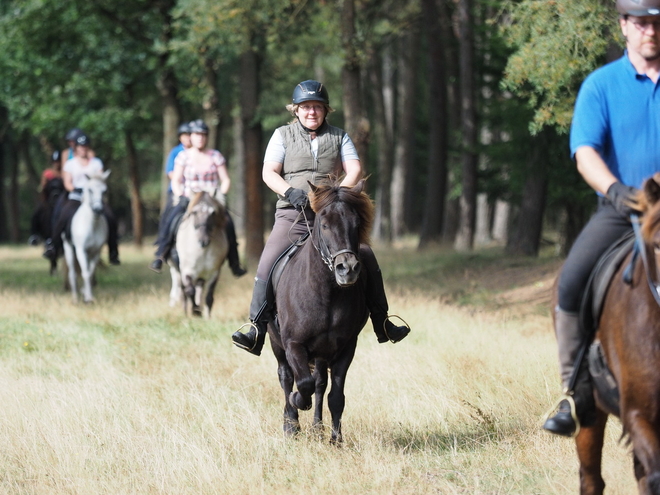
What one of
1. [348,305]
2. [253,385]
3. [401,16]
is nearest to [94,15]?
[401,16]

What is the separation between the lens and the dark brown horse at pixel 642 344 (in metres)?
4.18

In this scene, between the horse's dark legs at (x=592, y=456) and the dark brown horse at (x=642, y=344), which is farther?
the horse's dark legs at (x=592, y=456)

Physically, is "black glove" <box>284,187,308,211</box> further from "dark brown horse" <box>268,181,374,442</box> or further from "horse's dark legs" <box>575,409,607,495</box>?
"horse's dark legs" <box>575,409,607,495</box>

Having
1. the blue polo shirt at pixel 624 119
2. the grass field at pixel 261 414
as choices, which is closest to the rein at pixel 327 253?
the grass field at pixel 261 414

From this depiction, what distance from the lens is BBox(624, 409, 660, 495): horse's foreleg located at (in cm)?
417

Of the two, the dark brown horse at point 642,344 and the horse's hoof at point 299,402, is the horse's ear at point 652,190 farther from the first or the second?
the horse's hoof at point 299,402

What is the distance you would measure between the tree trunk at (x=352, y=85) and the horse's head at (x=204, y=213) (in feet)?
12.8

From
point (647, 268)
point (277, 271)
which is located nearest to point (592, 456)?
point (647, 268)

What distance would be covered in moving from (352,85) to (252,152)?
17.9ft

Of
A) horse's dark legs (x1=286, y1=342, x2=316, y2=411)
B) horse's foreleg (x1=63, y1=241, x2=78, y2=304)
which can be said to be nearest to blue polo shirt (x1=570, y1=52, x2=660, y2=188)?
horse's dark legs (x1=286, y1=342, x2=316, y2=411)

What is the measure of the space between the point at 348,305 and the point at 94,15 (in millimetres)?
22573

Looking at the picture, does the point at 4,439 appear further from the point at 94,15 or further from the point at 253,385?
the point at 94,15

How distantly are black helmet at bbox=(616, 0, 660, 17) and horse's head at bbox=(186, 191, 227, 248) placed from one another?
10.2 meters

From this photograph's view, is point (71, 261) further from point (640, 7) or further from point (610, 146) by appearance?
point (640, 7)
